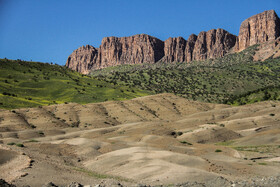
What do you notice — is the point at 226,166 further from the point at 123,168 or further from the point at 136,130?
the point at 136,130

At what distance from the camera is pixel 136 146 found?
4097 centimetres

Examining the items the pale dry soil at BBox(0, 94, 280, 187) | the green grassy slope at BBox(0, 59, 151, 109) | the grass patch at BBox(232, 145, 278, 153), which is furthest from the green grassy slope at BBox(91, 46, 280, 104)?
the grass patch at BBox(232, 145, 278, 153)

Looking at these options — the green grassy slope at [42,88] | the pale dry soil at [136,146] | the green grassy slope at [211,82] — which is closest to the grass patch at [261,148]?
the pale dry soil at [136,146]

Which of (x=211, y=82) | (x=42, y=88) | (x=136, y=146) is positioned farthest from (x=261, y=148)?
(x=211, y=82)

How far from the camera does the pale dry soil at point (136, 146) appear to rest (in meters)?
25.0

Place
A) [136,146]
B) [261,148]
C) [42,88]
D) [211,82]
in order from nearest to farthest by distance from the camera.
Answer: [136,146] < [261,148] < [42,88] < [211,82]

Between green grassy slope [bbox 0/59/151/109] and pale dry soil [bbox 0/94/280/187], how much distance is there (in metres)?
20.3

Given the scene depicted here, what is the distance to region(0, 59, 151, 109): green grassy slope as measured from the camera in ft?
349

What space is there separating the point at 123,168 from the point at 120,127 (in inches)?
1642

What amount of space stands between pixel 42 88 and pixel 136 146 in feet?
305

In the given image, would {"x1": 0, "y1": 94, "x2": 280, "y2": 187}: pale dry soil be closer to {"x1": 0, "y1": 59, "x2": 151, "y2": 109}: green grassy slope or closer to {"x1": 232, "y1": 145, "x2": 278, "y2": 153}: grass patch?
{"x1": 232, "y1": 145, "x2": 278, "y2": 153}: grass patch

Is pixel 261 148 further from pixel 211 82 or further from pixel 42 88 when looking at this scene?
pixel 211 82

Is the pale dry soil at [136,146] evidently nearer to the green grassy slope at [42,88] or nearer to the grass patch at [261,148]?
the grass patch at [261,148]

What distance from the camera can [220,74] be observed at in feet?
623
